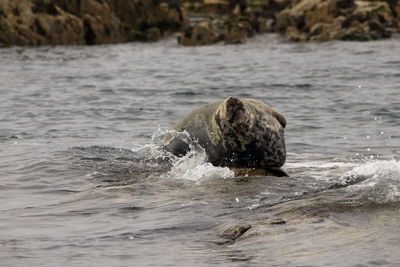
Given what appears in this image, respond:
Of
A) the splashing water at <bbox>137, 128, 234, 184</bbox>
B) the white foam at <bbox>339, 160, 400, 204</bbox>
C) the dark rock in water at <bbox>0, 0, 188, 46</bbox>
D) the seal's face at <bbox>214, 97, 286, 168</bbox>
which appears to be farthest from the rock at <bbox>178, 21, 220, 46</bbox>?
the white foam at <bbox>339, 160, 400, 204</bbox>

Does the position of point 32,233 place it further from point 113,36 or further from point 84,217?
point 113,36

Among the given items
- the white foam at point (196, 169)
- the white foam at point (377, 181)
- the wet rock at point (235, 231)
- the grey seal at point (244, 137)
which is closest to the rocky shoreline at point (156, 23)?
the grey seal at point (244, 137)

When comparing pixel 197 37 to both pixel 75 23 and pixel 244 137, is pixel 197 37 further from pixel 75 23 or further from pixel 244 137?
pixel 244 137

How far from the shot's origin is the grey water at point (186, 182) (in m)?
6.99

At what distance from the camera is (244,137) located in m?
10.7

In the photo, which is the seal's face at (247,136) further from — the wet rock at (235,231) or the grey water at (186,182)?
the wet rock at (235,231)

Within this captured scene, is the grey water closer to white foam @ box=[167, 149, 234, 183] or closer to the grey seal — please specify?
white foam @ box=[167, 149, 234, 183]

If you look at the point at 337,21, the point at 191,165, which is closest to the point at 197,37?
the point at 337,21

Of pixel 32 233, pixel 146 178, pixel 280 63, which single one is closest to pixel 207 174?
pixel 146 178

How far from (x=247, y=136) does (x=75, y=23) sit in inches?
1489

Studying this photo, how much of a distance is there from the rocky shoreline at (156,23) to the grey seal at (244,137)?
29.9 meters

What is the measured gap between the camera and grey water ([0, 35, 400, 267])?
6992 millimetres

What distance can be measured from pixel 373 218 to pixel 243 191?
6.95 feet

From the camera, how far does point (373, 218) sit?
7613mm
